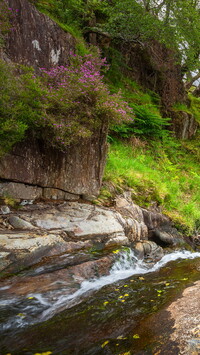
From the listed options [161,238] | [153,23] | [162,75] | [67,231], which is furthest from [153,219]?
[162,75]

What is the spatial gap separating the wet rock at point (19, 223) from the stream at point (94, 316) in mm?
952

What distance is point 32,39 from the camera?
650 cm

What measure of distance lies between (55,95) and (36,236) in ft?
8.95

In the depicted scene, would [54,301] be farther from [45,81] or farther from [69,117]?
[45,81]

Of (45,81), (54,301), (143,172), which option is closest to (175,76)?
(143,172)

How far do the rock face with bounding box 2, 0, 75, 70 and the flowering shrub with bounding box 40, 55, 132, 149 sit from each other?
934 millimetres

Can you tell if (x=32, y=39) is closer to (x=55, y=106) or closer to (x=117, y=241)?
(x=55, y=106)

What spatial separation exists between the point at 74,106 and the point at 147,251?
344 centimetres

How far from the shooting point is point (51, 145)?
5.46 metres

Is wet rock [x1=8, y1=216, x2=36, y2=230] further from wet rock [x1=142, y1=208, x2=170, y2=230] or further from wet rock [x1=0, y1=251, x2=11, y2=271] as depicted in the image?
wet rock [x1=142, y1=208, x2=170, y2=230]

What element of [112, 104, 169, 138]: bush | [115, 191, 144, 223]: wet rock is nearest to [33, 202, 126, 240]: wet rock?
[115, 191, 144, 223]: wet rock

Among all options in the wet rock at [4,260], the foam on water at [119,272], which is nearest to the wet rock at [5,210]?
the wet rock at [4,260]

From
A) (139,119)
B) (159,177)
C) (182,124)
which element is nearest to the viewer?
(159,177)

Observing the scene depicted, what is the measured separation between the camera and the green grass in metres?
7.32
